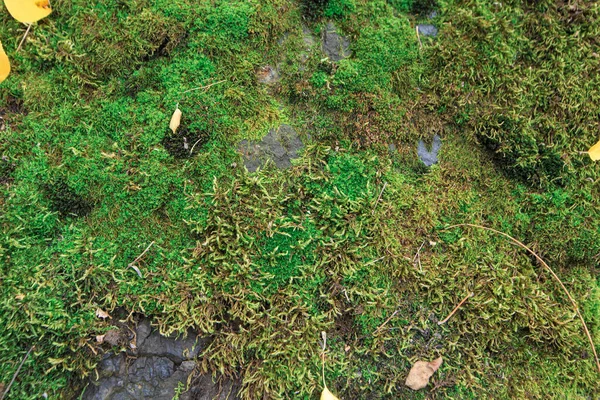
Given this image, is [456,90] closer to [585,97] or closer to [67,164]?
[585,97]

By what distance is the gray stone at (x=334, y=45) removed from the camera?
265 cm

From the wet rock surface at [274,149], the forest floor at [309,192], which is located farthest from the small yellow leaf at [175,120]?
the wet rock surface at [274,149]

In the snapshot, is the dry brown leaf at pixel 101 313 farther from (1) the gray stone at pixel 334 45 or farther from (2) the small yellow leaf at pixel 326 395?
(1) the gray stone at pixel 334 45

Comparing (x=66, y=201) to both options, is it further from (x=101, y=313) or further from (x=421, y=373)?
(x=421, y=373)

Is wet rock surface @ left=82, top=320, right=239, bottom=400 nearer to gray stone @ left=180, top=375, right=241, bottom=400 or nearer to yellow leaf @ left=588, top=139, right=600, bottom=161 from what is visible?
gray stone @ left=180, top=375, right=241, bottom=400

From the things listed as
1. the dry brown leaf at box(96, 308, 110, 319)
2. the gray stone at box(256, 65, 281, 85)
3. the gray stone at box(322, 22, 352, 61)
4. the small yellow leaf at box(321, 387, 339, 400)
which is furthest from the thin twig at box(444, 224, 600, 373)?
the dry brown leaf at box(96, 308, 110, 319)

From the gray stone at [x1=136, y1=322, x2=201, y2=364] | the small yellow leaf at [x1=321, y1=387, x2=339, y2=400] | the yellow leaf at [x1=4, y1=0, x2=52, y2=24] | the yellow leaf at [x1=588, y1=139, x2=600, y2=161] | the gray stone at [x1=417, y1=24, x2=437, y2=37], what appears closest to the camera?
the small yellow leaf at [x1=321, y1=387, x2=339, y2=400]

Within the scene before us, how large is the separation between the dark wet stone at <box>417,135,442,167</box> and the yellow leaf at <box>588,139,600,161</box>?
1.00m

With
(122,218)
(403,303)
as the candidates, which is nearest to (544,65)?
(403,303)

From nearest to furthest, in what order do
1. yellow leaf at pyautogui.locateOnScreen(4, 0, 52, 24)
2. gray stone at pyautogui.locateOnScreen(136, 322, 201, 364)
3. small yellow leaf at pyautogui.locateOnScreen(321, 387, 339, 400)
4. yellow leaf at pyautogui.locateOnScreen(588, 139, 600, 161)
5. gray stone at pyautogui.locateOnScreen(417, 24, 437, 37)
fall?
small yellow leaf at pyautogui.locateOnScreen(321, 387, 339, 400)
gray stone at pyautogui.locateOnScreen(136, 322, 201, 364)
yellow leaf at pyautogui.locateOnScreen(4, 0, 52, 24)
yellow leaf at pyautogui.locateOnScreen(588, 139, 600, 161)
gray stone at pyautogui.locateOnScreen(417, 24, 437, 37)

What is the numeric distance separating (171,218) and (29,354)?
1.07 meters

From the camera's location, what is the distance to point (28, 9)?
246cm

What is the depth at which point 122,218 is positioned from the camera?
238 centimetres

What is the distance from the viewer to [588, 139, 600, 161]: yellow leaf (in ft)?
8.47
